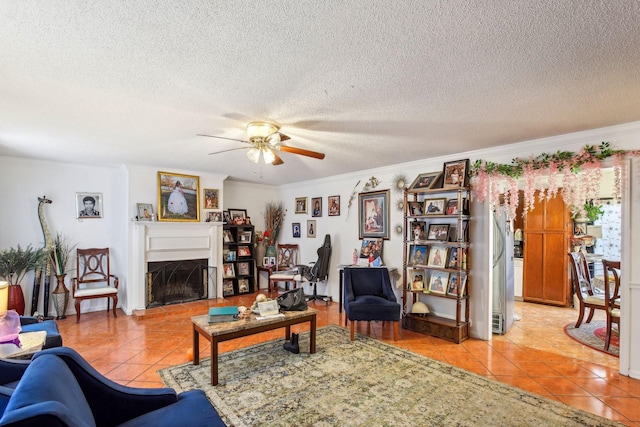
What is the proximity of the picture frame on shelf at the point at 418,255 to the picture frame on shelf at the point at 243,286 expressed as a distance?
11.6 feet

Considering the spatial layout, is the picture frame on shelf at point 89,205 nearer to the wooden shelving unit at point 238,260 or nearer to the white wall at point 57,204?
the white wall at point 57,204

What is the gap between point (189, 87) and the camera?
7.25 ft

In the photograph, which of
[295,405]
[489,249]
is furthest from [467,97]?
[295,405]

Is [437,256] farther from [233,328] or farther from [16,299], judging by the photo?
[16,299]

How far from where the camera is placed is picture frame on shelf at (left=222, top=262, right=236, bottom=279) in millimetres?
6223

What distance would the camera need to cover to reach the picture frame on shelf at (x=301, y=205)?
262 inches

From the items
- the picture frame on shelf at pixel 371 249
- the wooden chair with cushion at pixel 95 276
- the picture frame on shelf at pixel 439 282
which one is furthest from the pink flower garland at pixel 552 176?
the wooden chair with cushion at pixel 95 276

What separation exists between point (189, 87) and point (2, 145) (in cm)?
337

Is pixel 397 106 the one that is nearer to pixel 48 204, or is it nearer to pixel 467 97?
pixel 467 97

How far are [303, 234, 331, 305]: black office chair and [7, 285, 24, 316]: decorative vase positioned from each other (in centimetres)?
415

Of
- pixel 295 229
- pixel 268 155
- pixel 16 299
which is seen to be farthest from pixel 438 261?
pixel 16 299

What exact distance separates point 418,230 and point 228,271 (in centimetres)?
382

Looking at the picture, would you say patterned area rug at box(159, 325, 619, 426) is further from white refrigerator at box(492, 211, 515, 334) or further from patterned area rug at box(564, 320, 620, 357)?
patterned area rug at box(564, 320, 620, 357)

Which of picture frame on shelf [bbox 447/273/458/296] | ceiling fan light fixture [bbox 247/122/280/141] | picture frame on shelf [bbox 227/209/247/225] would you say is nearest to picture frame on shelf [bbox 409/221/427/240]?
picture frame on shelf [bbox 447/273/458/296]
